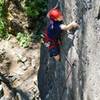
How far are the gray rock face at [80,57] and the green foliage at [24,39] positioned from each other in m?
3.49

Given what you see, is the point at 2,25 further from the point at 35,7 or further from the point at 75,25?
the point at 75,25

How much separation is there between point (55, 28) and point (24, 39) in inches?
207

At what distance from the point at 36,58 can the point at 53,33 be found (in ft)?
14.9

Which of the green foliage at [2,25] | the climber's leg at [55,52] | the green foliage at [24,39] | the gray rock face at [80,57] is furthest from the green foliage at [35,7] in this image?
the climber's leg at [55,52]

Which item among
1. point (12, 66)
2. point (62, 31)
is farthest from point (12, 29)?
point (62, 31)

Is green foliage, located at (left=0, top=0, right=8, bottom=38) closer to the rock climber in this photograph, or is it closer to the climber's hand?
the rock climber

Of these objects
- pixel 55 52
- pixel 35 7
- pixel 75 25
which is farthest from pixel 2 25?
pixel 75 25

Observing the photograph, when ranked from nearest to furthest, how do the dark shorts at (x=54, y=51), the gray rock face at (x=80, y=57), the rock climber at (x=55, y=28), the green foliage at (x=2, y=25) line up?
the gray rock face at (x=80, y=57)
the rock climber at (x=55, y=28)
the dark shorts at (x=54, y=51)
the green foliage at (x=2, y=25)

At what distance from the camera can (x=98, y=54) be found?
4.59 metres

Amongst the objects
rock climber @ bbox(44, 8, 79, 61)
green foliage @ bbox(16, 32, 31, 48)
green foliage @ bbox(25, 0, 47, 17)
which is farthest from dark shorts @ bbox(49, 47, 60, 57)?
green foliage @ bbox(25, 0, 47, 17)

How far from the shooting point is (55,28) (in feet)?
19.8

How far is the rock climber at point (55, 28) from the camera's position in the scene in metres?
5.82

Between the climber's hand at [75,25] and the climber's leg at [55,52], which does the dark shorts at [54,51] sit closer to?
the climber's leg at [55,52]

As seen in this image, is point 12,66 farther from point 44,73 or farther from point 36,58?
point 44,73
